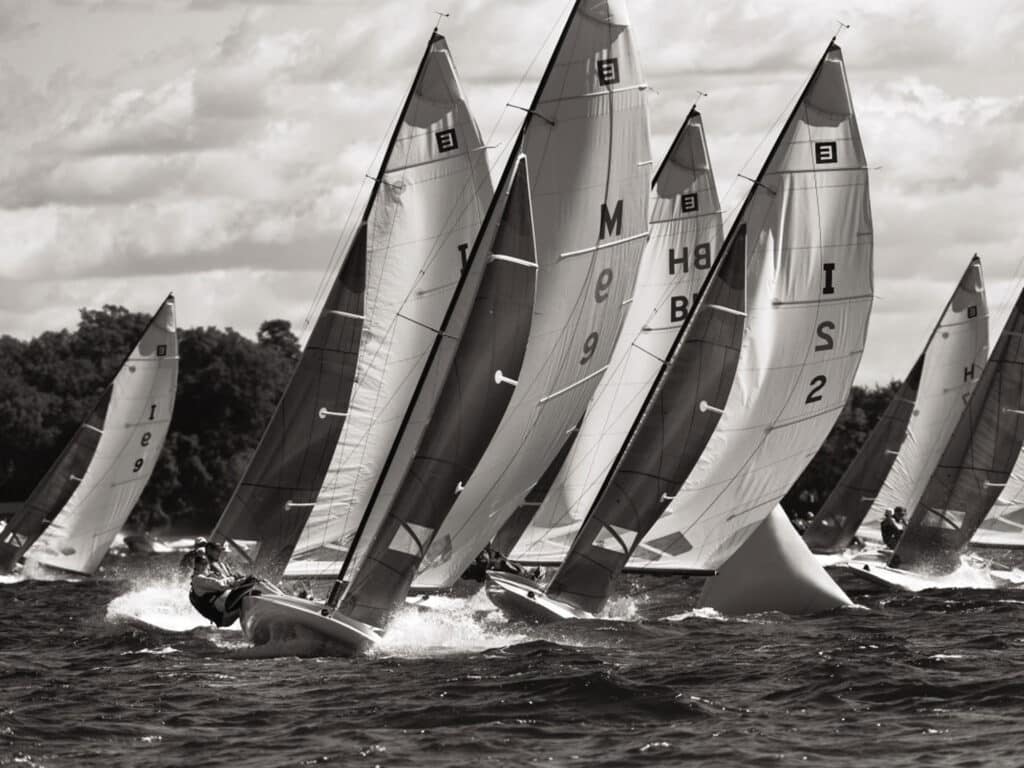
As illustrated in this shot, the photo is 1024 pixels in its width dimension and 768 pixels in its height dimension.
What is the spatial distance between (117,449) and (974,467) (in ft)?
67.7

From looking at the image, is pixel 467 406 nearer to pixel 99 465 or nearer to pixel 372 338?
pixel 372 338

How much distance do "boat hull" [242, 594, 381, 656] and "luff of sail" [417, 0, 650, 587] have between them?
1.66 metres

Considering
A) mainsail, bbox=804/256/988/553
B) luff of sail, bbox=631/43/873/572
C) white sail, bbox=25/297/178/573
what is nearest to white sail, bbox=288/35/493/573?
luff of sail, bbox=631/43/873/572

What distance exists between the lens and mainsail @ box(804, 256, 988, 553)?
53.1m

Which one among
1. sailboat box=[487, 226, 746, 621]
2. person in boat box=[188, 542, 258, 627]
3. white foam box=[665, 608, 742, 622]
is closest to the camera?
person in boat box=[188, 542, 258, 627]

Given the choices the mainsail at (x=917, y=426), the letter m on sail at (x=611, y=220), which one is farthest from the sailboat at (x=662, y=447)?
the mainsail at (x=917, y=426)

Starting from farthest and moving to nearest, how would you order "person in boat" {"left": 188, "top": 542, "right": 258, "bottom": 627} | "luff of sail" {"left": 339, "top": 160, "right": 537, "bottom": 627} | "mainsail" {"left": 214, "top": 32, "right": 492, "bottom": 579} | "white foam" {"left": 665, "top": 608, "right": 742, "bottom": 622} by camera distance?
"mainsail" {"left": 214, "top": 32, "right": 492, "bottom": 579} < "white foam" {"left": 665, "top": 608, "right": 742, "bottom": 622} < "person in boat" {"left": 188, "top": 542, "right": 258, "bottom": 627} < "luff of sail" {"left": 339, "top": 160, "right": 537, "bottom": 627}

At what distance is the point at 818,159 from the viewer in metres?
32.3

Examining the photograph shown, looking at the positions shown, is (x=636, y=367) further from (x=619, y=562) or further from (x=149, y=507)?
(x=149, y=507)

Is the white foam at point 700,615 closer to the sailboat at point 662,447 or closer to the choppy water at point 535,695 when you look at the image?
the choppy water at point 535,695

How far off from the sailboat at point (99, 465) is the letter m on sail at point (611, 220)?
22814 millimetres

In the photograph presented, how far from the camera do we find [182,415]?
300 feet

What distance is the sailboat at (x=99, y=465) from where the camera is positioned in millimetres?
49094

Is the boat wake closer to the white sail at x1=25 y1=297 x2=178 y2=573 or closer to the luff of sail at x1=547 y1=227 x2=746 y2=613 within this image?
the luff of sail at x1=547 y1=227 x2=746 y2=613
